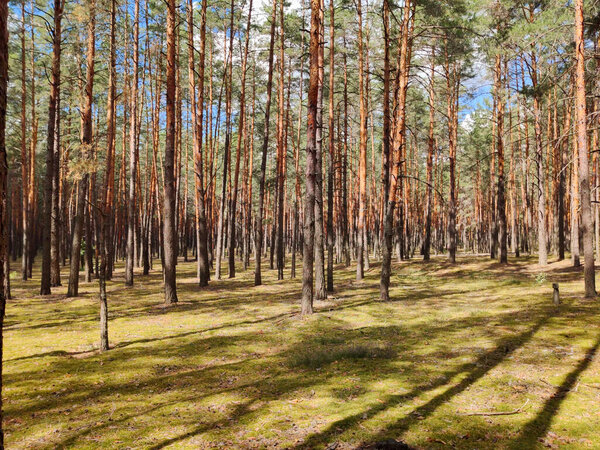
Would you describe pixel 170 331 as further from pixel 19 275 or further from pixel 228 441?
pixel 19 275

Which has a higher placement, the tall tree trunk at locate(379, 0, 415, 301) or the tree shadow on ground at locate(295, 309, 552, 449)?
the tall tree trunk at locate(379, 0, 415, 301)

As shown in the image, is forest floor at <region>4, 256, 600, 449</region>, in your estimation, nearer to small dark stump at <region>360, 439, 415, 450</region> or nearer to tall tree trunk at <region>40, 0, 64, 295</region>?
small dark stump at <region>360, 439, 415, 450</region>

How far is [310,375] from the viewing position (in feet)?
24.1

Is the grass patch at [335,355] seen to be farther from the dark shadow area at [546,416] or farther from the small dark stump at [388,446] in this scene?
the small dark stump at [388,446]

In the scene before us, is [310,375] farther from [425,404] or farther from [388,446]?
[388,446]

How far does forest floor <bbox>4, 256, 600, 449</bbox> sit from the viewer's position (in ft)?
16.6

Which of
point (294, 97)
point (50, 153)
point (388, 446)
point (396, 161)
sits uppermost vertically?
point (294, 97)

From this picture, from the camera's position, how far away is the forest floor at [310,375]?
5066mm

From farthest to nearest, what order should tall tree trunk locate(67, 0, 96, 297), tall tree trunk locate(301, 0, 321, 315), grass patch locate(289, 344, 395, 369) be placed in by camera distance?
tall tree trunk locate(67, 0, 96, 297)
tall tree trunk locate(301, 0, 321, 315)
grass patch locate(289, 344, 395, 369)

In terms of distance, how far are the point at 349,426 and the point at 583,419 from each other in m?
3.41

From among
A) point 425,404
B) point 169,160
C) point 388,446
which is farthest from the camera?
point 169,160

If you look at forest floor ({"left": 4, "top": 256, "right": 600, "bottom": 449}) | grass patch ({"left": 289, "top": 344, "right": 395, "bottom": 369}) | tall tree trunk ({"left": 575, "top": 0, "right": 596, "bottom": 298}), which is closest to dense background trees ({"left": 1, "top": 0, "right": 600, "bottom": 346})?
tall tree trunk ({"left": 575, "top": 0, "right": 596, "bottom": 298})

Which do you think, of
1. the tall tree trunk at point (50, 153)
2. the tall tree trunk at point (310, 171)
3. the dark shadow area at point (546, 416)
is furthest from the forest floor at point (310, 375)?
the tall tree trunk at point (50, 153)

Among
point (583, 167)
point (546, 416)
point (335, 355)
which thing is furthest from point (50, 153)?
point (583, 167)
